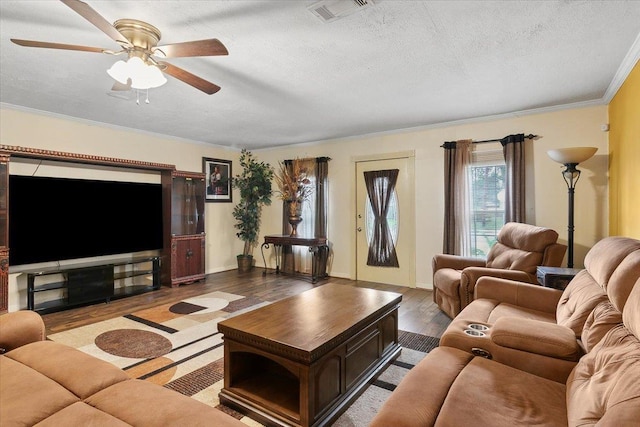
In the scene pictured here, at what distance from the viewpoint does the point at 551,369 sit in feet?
5.04

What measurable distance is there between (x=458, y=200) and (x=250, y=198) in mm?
3865

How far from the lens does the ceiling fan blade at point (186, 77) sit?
230cm

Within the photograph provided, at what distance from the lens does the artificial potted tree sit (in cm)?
639

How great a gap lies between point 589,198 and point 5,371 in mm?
5255

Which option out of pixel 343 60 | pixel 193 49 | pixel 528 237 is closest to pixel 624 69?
pixel 528 237

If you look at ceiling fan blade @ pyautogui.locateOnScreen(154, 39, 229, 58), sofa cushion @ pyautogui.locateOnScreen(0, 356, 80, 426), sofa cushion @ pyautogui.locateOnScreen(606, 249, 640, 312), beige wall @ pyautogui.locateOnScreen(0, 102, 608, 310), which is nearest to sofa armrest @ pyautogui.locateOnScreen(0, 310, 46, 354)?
sofa cushion @ pyautogui.locateOnScreen(0, 356, 80, 426)

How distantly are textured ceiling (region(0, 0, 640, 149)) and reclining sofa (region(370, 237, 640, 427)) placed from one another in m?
1.60

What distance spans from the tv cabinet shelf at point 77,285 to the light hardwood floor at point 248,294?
11 centimetres

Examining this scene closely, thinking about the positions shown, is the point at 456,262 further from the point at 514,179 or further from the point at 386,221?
the point at 386,221

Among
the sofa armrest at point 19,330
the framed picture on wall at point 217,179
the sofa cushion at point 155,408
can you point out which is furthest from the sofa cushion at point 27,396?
the framed picture on wall at point 217,179

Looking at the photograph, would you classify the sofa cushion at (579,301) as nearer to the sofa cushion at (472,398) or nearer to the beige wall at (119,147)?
the sofa cushion at (472,398)

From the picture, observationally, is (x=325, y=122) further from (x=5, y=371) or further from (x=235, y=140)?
(x=5, y=371)

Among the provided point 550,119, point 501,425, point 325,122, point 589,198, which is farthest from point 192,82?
point 589,198

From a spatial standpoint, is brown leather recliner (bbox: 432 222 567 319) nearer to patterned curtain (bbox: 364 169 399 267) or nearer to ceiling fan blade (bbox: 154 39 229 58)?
patterned curtain (bbox: 364 169 399 267)
